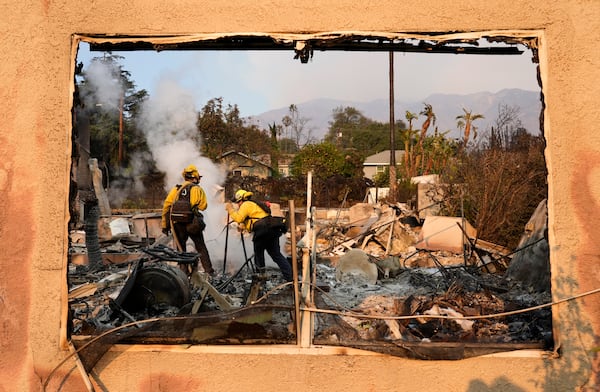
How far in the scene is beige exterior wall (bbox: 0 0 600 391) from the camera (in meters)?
3.22

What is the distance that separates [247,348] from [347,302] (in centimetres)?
430

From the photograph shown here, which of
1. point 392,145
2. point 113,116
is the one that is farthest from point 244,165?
point 392,145

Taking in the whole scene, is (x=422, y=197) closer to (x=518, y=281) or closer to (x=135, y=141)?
(x=518, y=281)

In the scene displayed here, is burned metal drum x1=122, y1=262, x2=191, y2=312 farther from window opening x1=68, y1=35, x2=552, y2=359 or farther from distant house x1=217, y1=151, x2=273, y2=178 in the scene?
distant house x1=217, y1=151, x2=273, y2=178

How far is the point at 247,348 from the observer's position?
3363 mm

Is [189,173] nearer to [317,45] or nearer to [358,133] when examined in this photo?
[317,45]

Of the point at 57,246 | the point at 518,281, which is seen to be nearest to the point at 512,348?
the point at 57,246

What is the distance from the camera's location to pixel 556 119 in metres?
3.27

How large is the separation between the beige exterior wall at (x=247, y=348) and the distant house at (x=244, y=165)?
3029 cm

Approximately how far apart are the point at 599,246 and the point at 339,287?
579 cm

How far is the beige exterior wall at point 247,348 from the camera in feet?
10.6

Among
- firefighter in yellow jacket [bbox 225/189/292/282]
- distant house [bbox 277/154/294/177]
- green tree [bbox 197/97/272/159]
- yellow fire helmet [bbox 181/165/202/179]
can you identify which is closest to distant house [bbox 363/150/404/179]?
distant house [bbox 277/154/294/177]

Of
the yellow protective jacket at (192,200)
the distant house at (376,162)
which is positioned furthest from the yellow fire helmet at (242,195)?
the distant house at (376,162)

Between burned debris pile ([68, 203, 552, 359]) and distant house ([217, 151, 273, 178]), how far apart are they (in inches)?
862
